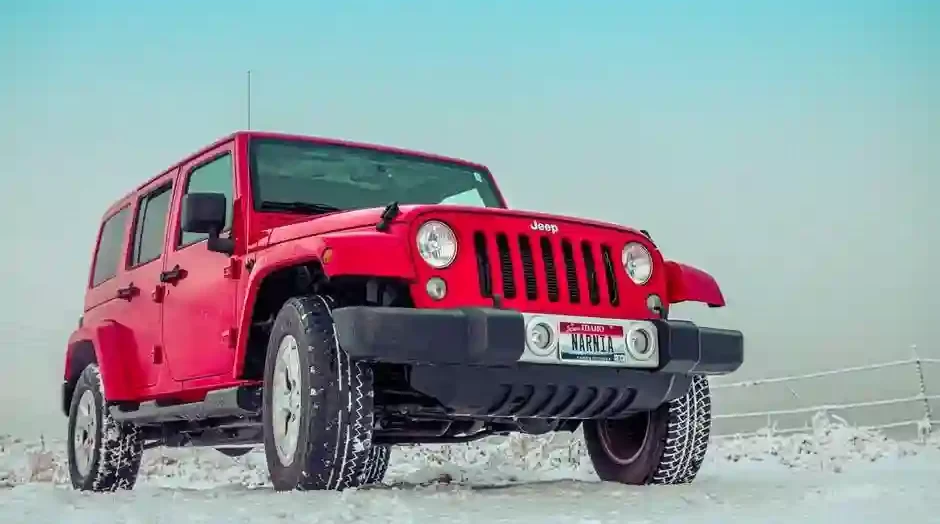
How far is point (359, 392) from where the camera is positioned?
4.23 meters

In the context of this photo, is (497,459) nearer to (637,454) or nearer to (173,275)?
(637,454)

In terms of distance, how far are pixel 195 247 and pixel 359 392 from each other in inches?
75.6

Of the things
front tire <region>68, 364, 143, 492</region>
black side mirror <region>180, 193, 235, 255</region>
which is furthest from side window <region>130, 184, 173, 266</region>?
black side mirror <region>180, 193, 235, 255</region>

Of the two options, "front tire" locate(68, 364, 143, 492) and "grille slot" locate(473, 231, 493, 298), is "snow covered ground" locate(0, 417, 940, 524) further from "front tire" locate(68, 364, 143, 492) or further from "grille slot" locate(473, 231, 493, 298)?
"front tire" locate(68, 364, 143, 492)

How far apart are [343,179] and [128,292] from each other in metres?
1.83

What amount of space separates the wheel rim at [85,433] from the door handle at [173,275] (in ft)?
5.04

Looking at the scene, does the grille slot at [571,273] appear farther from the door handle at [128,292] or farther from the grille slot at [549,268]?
the door handle at [128,292]

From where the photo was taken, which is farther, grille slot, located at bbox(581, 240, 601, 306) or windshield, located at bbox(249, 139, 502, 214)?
windshield, located at bbox(249, 139, 502, 214)

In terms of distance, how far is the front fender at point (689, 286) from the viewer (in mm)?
5273

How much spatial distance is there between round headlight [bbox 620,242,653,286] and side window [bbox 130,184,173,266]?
112 inches

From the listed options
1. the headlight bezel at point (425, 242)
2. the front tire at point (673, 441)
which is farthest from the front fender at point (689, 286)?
the headlight bezel at point (425, 242)

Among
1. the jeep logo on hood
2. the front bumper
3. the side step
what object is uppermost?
the jeep logo on hood

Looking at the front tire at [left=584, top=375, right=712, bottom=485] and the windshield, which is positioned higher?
the windshield

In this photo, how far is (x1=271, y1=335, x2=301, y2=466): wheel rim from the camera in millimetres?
4418
